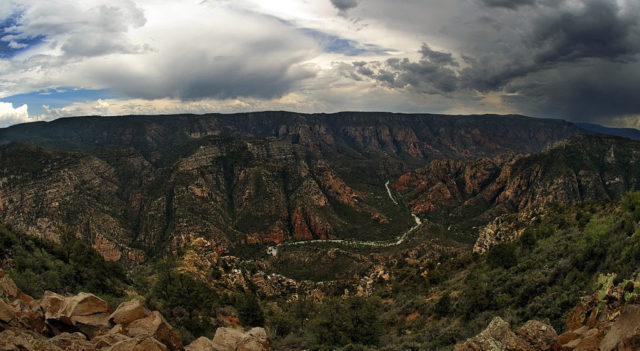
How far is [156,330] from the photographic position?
19.2m

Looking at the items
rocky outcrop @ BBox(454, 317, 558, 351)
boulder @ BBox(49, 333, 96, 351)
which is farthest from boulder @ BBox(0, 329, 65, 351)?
rocky outcrop @ BBox(454, 317, 558, 351)

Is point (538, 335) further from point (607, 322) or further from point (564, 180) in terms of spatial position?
point (564, 180)

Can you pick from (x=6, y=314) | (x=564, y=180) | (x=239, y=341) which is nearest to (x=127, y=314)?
(x=6, y=314)

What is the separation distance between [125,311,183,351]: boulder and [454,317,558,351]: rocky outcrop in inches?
653

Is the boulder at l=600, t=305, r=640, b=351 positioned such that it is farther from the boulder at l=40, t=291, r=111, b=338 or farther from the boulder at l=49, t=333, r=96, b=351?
the boulder at l=40, t=291, r=111, b=338

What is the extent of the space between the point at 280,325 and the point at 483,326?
2921cm

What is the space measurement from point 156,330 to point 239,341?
551cm

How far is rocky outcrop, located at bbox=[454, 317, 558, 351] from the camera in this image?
15.8m

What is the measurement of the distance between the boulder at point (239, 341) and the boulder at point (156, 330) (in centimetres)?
256

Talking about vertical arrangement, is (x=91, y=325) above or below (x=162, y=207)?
above

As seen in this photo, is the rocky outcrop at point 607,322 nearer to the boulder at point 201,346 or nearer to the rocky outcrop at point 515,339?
the rocky outcrop at point 515,339

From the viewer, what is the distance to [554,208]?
216 feet

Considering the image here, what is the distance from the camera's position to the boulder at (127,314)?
2056 centimetres

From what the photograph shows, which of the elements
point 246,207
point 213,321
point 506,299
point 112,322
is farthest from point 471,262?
point 246,207
